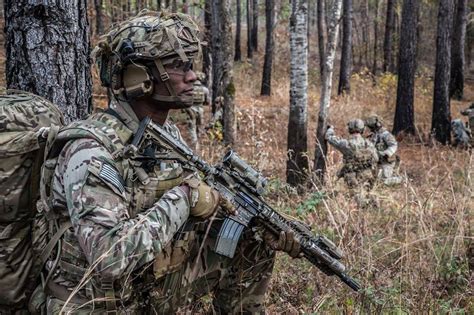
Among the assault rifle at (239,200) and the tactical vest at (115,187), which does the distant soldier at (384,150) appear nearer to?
the assault rifle at (239,200)

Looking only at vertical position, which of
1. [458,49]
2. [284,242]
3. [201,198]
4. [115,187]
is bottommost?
[284,242]

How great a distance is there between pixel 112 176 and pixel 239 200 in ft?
2.53

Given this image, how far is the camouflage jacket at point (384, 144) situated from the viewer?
27.5 ft

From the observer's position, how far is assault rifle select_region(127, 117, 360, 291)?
2658mm

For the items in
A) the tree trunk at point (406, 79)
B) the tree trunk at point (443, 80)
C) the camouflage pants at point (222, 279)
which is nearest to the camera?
the camouflage pants at point (222, 279)

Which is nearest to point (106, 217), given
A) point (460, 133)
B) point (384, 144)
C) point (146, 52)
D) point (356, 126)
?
point (146, 52)

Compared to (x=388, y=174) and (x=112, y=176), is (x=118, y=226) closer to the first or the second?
(x=112, y=176)

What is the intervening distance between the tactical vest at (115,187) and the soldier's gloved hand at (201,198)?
0.44 ft

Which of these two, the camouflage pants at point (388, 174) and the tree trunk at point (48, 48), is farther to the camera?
the camouflage pants at point (388, 174)

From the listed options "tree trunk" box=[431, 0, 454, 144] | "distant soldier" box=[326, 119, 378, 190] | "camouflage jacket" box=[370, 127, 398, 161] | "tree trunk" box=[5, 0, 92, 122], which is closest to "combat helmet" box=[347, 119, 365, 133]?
"distant soldier" box=[326, 119, 378, 190]

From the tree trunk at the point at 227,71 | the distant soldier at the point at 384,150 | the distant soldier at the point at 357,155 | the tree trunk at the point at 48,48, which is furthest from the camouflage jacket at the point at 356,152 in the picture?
the tree trunk at the point at 48,48

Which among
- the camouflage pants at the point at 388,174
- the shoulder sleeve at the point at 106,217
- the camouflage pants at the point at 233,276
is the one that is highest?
the shoulder sleeve at the point at 106,217

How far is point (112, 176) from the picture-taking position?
237 cm

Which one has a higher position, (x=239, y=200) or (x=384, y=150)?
(x=239, y=200)
